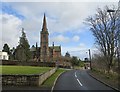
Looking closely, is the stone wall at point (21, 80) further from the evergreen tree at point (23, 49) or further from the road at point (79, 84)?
the evergreen tree at point (23, 49)

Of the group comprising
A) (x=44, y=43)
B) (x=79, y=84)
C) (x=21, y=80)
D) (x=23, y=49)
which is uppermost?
(x=44, y=43)

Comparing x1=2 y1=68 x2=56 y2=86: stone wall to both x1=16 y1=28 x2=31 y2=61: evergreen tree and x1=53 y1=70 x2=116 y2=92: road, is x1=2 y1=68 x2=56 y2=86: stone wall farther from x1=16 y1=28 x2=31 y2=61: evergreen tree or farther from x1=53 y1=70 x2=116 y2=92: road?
x1=16 y1=28 x2=31 y2=61: evergreen tree

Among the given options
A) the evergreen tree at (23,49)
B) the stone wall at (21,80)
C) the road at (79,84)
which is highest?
the evergreen tree at (23,49)

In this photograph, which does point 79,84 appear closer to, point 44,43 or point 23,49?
point 23,49

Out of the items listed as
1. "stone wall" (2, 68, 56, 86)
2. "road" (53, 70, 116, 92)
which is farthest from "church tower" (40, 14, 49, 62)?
"stone wall" (2, 68, 56, 86)

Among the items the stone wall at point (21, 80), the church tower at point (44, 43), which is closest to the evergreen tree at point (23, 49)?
the church tower at point (44, 43)

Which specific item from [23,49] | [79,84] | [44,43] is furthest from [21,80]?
[44,43]

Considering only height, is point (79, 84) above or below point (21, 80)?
below

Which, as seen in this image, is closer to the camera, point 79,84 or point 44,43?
point 79,84

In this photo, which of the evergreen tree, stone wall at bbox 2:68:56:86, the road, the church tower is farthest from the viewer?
the church tower

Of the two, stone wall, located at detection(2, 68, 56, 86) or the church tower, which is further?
the church tower

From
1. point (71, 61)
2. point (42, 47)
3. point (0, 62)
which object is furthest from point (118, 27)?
point (42, 47)

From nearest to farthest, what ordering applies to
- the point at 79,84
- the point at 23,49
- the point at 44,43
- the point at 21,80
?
the point at 21,80, the point at 79,84, the point at 23,49, the point at 44,43

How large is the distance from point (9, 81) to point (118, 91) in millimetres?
9788
